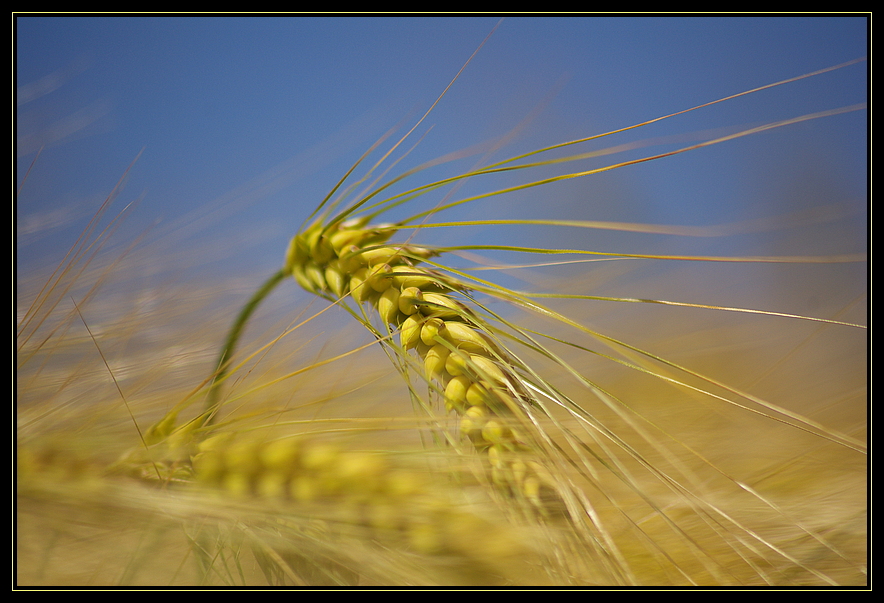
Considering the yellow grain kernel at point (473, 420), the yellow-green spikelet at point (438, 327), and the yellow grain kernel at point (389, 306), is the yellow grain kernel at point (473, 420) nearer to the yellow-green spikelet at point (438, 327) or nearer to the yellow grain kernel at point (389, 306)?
the yellow-green spikelet at point (438, 327)

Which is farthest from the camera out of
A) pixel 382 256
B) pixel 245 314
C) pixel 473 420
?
pixel 245 314

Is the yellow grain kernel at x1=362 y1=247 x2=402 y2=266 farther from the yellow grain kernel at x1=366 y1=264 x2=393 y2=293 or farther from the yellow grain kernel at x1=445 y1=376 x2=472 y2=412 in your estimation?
the yellow grain kernel at x1=445 y1=376 x2=472 y2=412

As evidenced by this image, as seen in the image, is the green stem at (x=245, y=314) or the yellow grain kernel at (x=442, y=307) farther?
the green stem at (x=245, y=314)

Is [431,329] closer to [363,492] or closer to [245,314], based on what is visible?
[363,492]

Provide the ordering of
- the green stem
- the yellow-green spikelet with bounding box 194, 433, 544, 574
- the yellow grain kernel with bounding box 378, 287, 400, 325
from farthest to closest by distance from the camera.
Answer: the green stem < the yellow grain kernel with bounding box 378, 287, 400, 325 < the yellow-green spikelet with bounding box 194, 433, 544, 574

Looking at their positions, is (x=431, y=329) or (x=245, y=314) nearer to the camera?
(x=431, y=329)

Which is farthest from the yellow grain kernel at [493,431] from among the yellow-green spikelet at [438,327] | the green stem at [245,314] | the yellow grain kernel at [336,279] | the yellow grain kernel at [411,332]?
the green stem at [245,314]

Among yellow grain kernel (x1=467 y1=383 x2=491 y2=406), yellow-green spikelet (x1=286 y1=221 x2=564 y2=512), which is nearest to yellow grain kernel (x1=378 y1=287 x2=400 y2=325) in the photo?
yellow-green spikelet (x1=286 y1=221 x2=564 y2=512)

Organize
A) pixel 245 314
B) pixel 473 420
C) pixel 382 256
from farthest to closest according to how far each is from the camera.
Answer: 1. pixel 245 314
2. pixel 382 256
3. pixel 473 420

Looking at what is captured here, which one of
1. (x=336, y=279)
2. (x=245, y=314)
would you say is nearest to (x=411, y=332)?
(x=336, y=279)
